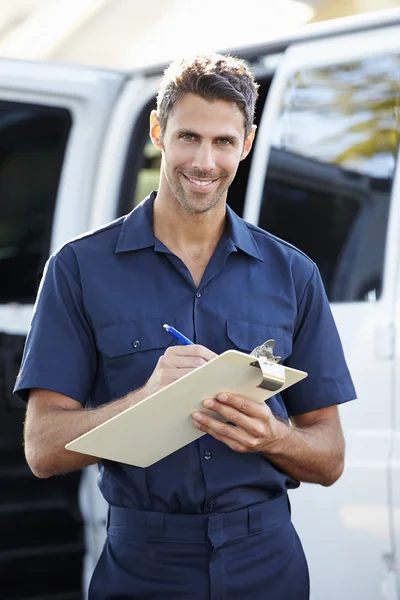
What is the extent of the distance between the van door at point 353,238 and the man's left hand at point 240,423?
3.89ft

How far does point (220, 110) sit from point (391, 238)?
113 cm

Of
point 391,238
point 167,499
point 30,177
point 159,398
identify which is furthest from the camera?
point 30,177

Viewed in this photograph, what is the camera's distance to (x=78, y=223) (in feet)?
14.1

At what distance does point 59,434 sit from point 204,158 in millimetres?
613

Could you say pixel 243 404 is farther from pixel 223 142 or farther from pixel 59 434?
pixel 223 142

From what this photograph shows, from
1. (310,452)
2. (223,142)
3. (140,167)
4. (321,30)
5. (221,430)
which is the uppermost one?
(321,30)

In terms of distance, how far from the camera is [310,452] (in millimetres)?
2443

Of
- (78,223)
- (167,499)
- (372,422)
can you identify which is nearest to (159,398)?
(167,499)

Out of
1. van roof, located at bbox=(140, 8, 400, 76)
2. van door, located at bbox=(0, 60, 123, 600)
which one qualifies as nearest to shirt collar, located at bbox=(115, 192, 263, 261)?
van roof, located at bbox=(140, 8, 400, 76)

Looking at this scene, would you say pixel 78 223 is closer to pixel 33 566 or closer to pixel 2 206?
pixel 2 206

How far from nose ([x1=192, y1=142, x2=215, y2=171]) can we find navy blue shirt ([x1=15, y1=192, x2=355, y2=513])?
21 centimetres

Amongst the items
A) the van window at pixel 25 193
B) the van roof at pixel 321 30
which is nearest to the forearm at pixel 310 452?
the van roof at pixel 321 30

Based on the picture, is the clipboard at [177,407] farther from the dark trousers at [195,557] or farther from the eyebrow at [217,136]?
the eyebrow at [217,136]

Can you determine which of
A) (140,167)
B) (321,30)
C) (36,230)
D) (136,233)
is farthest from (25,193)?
(136,233)
